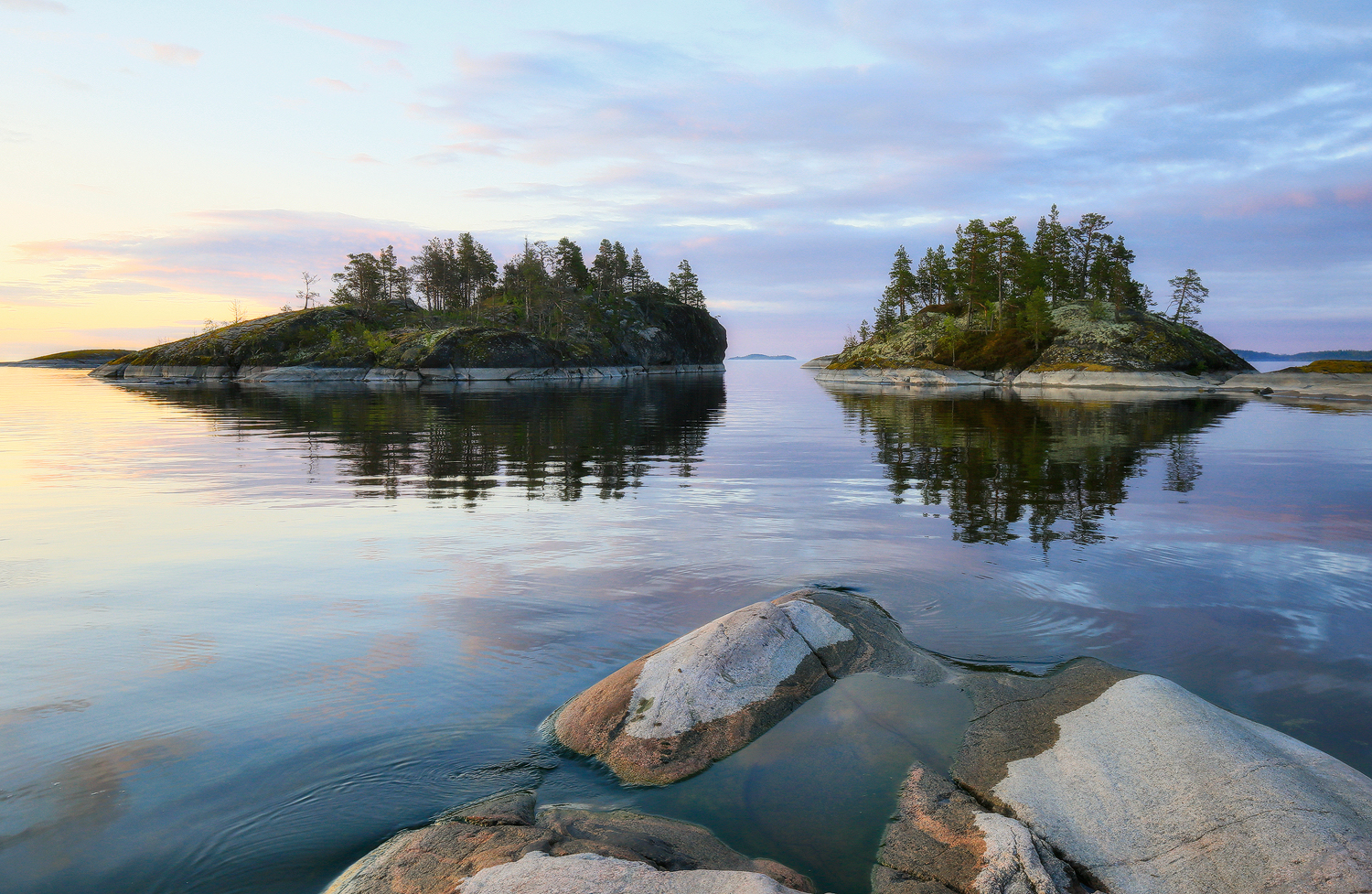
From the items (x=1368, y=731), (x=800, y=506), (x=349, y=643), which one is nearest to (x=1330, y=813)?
(x=1368, y=731)

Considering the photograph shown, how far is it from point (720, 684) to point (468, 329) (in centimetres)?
10327

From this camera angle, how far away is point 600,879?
3.74 metres

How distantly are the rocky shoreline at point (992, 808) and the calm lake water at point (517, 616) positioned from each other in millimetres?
301

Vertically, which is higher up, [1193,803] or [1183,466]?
[1183,466]

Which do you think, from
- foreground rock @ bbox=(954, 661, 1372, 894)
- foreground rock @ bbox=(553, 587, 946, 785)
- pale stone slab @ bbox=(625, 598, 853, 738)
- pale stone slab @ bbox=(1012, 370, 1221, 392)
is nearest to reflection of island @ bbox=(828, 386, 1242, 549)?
foreground rock @ bbox=(553, 587, 946, 785)

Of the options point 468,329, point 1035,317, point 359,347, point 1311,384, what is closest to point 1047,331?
point 1035,317

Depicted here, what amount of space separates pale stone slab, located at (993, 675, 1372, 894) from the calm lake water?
1.04 m

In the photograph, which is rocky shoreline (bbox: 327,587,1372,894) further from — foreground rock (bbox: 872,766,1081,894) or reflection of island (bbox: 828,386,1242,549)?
reflection of island (bbox: 828,386,1242,549)

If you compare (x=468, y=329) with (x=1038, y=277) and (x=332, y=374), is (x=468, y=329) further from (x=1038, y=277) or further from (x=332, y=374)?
(x=1038, y=277)

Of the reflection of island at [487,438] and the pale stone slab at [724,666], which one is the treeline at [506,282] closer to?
the reflection of island at [487,438]

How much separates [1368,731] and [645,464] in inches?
708

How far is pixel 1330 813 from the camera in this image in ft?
14.1

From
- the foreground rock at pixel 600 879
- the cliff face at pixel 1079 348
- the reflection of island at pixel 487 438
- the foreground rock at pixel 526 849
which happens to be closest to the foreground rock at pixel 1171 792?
the foreground rock at pixel 526 849

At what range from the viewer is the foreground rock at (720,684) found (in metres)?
5.76
